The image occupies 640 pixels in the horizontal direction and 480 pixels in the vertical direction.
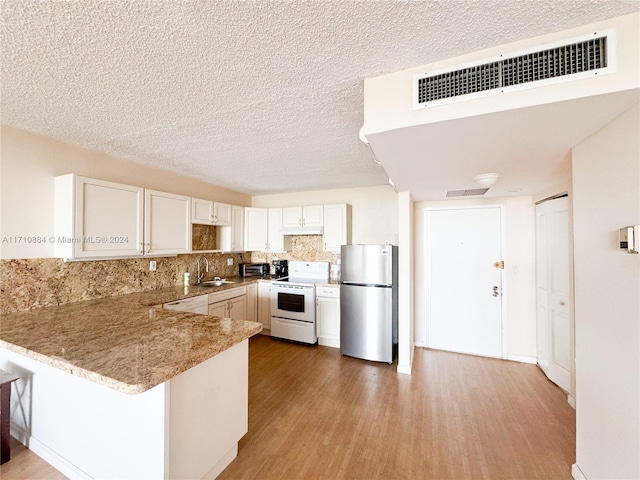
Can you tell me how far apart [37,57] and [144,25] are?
71cm

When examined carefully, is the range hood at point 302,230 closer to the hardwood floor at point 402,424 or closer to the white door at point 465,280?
the white door at point 465,280

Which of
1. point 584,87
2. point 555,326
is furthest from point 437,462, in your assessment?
point 584,87

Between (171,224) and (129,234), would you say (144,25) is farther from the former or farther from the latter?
(171,224)

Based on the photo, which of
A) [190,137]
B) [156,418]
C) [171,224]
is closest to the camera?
[156,418]

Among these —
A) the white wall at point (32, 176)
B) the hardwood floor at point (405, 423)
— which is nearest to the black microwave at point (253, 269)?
the hardwood floor at point (405, 423)

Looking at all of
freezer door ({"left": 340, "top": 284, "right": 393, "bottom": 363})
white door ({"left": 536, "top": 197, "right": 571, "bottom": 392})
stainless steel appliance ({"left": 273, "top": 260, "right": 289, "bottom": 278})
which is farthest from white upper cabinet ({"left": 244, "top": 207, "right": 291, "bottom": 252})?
white door ({"left": 536, "top": 197, "right": 571, "bottom": 392})

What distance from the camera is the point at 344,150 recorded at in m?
2.55

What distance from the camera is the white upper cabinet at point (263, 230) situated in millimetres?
4363

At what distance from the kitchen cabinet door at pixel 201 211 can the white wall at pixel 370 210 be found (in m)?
1.79

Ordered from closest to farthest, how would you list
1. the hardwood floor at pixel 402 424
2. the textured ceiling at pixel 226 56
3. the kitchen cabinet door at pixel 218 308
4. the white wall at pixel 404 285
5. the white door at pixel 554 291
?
the textured ceiling at pixel 226 56, the hardwood floor at pixel 402 424, the white door at pixel 554 291, the white wall at pixel 404 285, the kitchen cabinet door at pixel 218 308

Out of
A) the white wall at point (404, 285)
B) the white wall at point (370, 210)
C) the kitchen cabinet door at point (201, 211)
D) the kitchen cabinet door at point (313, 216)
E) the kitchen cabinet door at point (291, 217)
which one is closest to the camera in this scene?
the white wall at point (404, 285)

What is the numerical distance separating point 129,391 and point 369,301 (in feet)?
8.70

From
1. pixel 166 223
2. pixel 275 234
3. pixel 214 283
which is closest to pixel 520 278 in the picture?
pixel 275 234

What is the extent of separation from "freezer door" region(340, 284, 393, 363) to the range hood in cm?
103
